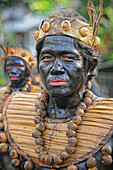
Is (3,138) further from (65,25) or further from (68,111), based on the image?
(65,25)

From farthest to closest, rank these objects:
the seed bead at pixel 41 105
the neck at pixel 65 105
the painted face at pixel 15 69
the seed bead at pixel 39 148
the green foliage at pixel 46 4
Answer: the green foliage at pixel 46 4, the painted face at pixel 15 69, the seed bead at pixel 41 105, the neck at pixel 65 105, the seed bead at pixel 39 148

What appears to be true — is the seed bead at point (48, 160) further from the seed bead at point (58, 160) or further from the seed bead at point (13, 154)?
the seed bead at point (13, 154)

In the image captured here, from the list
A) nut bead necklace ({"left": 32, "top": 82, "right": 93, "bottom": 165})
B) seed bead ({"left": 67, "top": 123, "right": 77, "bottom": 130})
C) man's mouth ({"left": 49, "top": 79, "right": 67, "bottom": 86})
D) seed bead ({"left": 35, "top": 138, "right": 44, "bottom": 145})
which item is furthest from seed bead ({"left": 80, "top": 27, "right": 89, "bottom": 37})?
seed bead ({"left": 35, "top": 138, "right": 44, "bottom": 145})

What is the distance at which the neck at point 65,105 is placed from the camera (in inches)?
97.6

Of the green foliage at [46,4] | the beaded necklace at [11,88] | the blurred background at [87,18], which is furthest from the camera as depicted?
the green foliage at [46,4]

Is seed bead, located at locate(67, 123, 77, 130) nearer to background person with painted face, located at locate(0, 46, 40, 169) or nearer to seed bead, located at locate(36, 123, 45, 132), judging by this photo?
seed bead, located at locate(36, 123, 45, 132)

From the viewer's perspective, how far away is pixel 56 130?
2432 millimetres

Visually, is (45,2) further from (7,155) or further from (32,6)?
(7,155)

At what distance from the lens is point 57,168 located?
2.28 meters

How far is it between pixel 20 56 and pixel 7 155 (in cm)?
300

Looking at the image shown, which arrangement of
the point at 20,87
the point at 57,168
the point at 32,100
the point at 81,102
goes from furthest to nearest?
1. the point at 20,87
2. the point at 32,100
3. the point at 81,102
4. the point at 57,168

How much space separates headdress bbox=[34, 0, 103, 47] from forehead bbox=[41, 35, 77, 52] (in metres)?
0.04

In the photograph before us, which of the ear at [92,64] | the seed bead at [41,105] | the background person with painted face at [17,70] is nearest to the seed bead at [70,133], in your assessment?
the seed bead at [41,105]

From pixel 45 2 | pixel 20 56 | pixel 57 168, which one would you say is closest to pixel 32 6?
pixel 45 2
